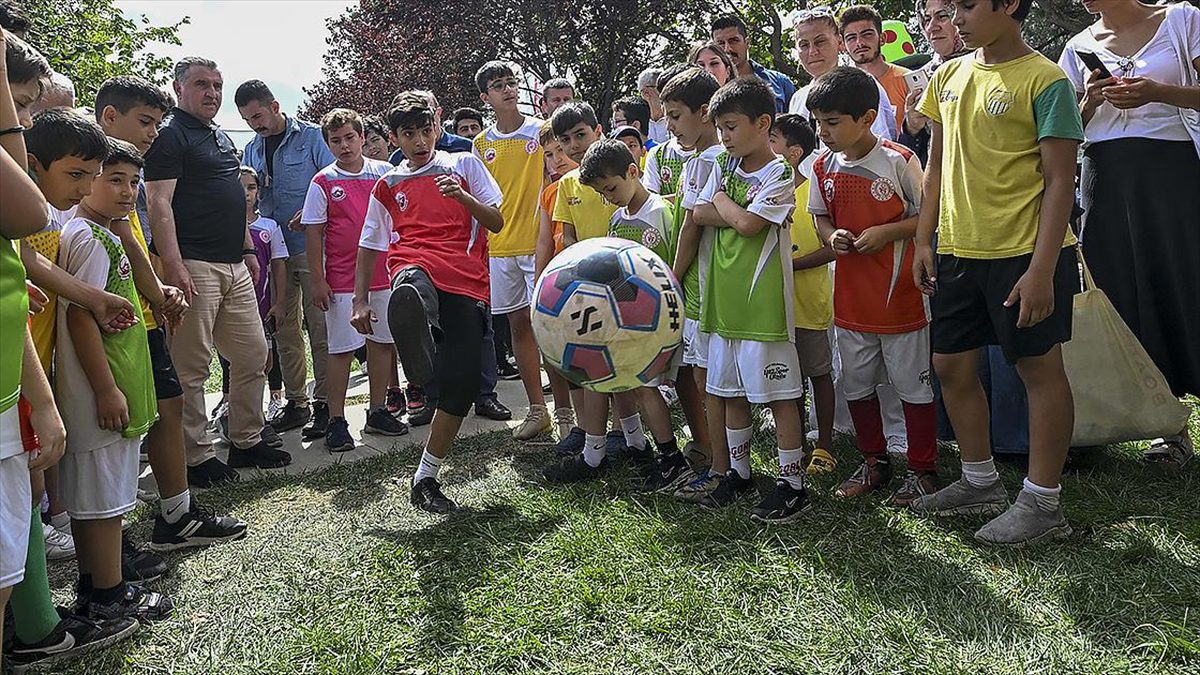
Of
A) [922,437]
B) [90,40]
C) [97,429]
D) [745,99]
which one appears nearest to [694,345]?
[922,437]

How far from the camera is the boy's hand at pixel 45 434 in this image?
2230 mm

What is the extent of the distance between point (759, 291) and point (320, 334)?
152 inches

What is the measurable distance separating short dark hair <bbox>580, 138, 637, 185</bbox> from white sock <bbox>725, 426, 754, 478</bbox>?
1264mm

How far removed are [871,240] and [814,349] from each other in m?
0.74

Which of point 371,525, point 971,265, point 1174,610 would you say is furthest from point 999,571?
point 371,525

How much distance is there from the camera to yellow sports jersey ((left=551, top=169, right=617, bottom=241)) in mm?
4828

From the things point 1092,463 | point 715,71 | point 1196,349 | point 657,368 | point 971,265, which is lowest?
point 1092,463

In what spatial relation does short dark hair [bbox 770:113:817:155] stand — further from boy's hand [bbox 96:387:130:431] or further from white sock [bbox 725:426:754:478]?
boy's hand [bbox 96:387:130:431]

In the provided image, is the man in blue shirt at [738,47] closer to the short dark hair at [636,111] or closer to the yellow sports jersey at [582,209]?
the short dark hair at [636,111]

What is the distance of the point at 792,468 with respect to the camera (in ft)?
12.4

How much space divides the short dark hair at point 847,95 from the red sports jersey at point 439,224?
1.84 meters

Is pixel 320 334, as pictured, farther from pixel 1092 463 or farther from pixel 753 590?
pixel 1092 463

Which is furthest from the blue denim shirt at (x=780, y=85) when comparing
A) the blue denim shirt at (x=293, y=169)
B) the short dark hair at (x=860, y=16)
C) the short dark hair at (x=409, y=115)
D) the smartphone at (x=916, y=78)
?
the blue denim shirt at (x=293, y=169)

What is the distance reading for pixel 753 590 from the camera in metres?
3.09
